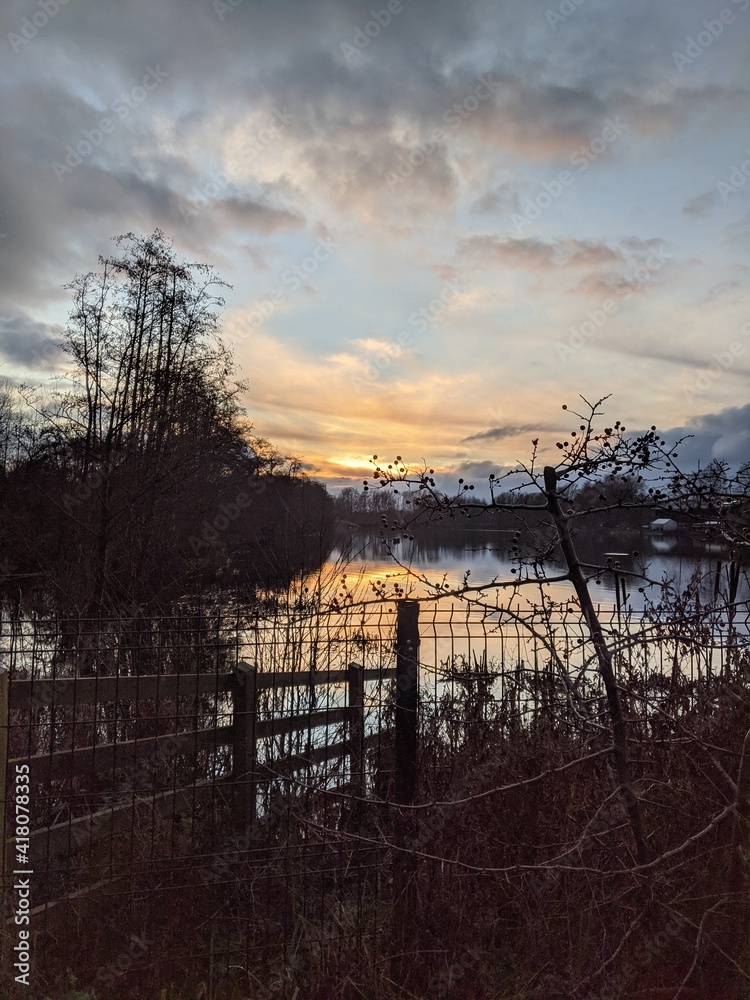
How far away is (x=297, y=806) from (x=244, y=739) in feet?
2.24

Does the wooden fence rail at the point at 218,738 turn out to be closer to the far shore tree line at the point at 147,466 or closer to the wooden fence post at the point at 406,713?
the wooden fence post at the point at 406,713

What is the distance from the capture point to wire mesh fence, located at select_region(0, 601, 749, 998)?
12.1ft

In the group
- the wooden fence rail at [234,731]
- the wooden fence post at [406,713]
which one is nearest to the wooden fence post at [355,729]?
the wooden fence rail at [234,731]

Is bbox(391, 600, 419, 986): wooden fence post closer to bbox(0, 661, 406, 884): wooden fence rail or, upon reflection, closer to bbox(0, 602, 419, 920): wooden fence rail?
bbox(0, 602, 419, 920): wooden fence rail

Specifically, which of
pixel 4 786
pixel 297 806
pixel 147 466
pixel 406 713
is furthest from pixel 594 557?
pixel 147 466

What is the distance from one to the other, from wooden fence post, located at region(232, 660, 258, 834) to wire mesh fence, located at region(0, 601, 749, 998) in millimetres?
15

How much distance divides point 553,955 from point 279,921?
160 cm

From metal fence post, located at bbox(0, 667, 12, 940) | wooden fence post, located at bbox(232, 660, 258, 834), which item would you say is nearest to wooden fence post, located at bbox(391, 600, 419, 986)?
wooden fence post, located at bbox(232, 660, 258, 834)

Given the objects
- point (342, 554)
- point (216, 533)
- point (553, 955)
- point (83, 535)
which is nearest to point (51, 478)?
point (83, 535)

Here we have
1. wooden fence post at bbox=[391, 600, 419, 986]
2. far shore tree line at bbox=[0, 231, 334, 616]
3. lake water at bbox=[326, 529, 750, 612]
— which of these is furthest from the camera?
far shore tree line at bbox=[0, 231, 334, 616]

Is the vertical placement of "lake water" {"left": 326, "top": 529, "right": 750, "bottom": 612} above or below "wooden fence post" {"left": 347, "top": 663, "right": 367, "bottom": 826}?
above

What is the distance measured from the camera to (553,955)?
363 centimetres

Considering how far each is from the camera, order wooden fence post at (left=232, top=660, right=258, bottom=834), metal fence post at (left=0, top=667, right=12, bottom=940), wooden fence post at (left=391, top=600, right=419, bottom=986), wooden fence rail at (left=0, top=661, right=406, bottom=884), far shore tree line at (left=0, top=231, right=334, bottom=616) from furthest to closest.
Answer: far shore tree line at (left=0, top=231, right=334, bottom=616), wooden fence post at (left=232, top=660, right=258, bottom=834), wooden fence rail at (left=0, top=661, right=406, bottom=884), wooden fence post at (left=391, top=600, right=419, bottom=986), metal fence post at (left=0, top=667, right=12, bottom=940)

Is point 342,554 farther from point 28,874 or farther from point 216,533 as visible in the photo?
point 216,533
